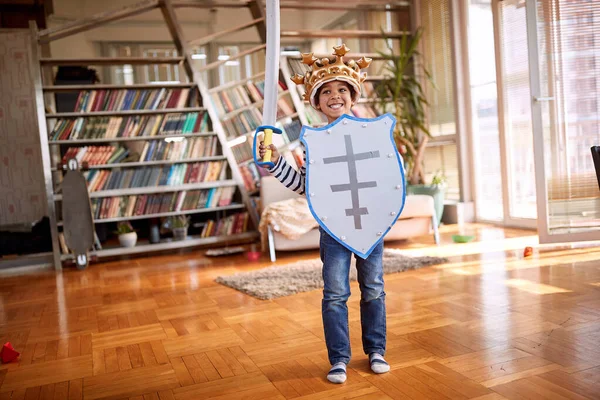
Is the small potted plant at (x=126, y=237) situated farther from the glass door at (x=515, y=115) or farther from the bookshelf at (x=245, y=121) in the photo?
the glass door at (x=515, y=115)

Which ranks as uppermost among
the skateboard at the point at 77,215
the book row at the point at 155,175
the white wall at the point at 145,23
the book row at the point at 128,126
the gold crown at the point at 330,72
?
the white wall at the point at 145,23

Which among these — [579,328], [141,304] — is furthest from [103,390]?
[579,328]

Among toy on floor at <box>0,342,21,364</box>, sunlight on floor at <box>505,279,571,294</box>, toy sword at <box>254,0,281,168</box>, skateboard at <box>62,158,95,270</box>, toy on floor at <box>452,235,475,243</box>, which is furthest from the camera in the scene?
Answer: skateboard at <box>62,158,95,270</box>

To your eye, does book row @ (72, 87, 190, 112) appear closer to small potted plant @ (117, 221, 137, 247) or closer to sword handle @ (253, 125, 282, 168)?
small potted plant @ (117, 221, 137, 247)

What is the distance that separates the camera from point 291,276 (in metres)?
3.70

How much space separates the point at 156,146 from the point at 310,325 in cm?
320

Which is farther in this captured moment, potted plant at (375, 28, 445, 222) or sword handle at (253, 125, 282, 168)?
potted plant at (375, 28, 445, 222)

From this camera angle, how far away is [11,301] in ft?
12.0

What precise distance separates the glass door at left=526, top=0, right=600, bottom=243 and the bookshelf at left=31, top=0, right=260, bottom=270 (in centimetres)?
249

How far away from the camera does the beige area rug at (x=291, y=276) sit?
334cm

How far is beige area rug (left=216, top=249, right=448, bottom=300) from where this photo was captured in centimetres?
334

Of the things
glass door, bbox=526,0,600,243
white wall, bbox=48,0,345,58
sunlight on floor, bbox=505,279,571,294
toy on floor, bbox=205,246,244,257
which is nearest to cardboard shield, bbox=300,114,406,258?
sunlight on floor, bbox=505,279,571,294

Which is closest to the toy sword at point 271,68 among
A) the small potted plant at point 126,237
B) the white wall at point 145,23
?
the small potted plant at point 126,237

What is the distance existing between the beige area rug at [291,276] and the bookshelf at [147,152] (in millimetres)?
1461
